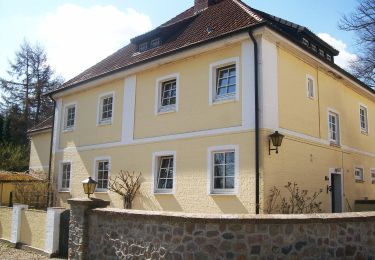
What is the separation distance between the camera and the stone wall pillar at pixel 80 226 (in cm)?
898

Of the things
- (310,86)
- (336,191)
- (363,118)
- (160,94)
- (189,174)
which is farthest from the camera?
(363,118)

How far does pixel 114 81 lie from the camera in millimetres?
16531

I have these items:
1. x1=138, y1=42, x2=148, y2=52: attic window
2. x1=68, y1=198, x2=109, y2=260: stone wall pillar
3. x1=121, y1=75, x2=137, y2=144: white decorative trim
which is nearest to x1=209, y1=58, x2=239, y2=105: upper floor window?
x1=121, y1=75, x2=137, y2=144: white decorative trim

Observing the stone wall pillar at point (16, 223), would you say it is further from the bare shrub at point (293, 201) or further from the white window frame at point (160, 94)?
the bare shrub at point (293, 201)

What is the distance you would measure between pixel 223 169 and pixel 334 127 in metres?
5.99

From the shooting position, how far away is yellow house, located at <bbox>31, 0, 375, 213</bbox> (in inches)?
459

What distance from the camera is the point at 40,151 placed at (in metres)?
23.8

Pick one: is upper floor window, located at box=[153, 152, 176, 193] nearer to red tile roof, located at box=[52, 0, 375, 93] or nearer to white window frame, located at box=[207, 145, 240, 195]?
white window frame, located at box=[207, 145, 240, 195]

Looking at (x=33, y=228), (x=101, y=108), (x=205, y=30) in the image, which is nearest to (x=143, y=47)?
(x=101, y=108)

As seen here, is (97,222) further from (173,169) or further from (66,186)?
(66,186)

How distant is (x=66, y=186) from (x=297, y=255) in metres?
13.9

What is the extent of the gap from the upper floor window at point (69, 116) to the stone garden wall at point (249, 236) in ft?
39.1

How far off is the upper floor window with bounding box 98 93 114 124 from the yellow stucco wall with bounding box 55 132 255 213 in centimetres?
136

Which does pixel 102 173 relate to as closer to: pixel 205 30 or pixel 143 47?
pixel 143 47
